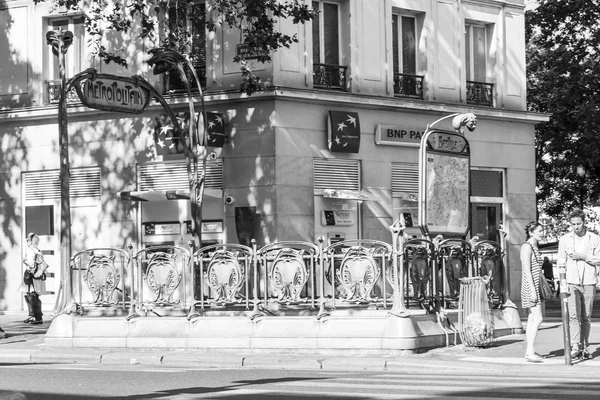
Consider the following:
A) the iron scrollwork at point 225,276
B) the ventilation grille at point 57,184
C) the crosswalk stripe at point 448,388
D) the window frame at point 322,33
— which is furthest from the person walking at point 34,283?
the crosswalk stripe at point 448,388

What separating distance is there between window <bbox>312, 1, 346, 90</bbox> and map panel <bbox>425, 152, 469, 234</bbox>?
6.85 m

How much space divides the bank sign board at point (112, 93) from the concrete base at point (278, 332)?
4.35 meters

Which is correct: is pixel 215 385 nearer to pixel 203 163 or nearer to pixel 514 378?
pixel 514 378

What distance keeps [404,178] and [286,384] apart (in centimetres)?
1816

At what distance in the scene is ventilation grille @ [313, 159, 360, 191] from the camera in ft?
97.3

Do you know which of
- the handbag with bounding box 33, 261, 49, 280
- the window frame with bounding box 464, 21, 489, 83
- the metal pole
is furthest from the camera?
the window frame with bounding box 464, 21, 489, 83

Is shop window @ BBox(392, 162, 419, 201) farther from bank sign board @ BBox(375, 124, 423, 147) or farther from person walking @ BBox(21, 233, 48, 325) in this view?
person walking @ BBox(21, 233, 48, 325)

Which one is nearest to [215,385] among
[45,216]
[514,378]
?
[514,378]

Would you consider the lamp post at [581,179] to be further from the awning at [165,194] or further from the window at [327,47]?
the awning at [165,194]

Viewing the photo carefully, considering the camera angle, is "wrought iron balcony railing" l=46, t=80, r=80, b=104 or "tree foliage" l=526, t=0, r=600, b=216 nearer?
"wrought iron balcony railing" l=46, t=80, r=80, b=104

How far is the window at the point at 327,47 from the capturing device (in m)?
29.9

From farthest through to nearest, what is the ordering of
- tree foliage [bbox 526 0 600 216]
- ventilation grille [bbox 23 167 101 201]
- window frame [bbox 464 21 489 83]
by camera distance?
tree foliage [bbox 526 0 600 216]
window frame [bbox 464 21 489 83]
ventilation grille [bbox 23 167 101 201]

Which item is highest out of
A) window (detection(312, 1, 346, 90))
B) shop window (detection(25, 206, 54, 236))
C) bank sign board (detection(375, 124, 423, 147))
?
window (detection(312, 1, 346, 90))

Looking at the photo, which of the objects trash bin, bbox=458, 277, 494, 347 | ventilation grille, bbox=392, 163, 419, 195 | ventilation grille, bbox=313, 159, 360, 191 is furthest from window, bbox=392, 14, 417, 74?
trash bin, bbox=458, 277, 494, 347
